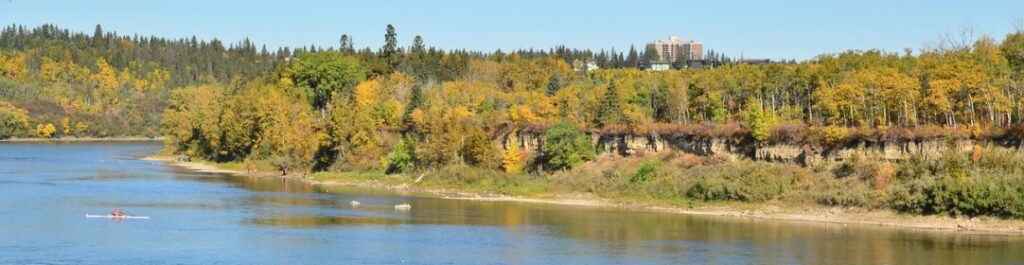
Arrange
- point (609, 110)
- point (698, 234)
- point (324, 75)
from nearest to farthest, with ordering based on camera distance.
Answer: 1. point (698, 234)
2. point (609, 110)
3. point (324, 75)

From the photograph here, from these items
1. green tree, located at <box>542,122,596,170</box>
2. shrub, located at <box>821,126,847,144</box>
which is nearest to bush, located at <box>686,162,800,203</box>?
shrub, located at <box>821,126,847,144</box>

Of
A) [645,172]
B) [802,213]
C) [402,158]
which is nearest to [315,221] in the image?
[645,172]

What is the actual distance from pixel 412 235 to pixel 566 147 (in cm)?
2921

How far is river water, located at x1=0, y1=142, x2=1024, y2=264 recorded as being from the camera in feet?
172

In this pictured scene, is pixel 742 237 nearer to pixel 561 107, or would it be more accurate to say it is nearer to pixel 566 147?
pixel 566 147

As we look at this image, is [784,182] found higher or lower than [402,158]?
lower

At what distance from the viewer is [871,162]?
A: 238 ft

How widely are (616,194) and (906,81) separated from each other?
18.4 meters

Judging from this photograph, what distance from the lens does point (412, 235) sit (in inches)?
2354

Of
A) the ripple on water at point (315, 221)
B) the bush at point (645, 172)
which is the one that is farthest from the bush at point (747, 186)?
the ripple on water at point (315, 221)

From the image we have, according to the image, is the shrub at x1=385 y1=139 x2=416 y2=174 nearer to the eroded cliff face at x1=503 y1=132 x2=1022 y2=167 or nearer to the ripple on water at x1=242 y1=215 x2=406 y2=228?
the eroded cliff face at x1=503 y1=132 x2=1022 y2=167

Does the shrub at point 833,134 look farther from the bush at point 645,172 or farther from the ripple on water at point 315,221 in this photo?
the ripple on water at point 315,221

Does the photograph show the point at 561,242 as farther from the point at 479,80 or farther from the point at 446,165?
the point at 479,80

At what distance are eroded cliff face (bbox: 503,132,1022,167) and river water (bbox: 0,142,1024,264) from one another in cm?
915
